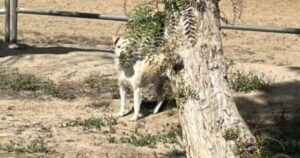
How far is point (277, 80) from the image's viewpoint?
8516 millimetres

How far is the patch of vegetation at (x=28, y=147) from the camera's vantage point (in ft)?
19.6

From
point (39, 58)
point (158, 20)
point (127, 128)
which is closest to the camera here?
point (158, 20)

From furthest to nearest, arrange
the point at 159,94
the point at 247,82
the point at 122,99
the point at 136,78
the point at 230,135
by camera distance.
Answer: the point at 247,82 → the point at 159,94 → the point at 122,99 → the point at 136,78 → the point at 230,135

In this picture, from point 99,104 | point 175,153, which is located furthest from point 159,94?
point 175,153

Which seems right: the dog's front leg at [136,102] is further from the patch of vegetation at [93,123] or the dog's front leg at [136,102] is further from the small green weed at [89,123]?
the small green weed at [89,123]

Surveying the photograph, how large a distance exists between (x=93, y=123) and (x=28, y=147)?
3.72 ft

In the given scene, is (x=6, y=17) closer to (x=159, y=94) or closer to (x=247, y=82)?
(x=159, y=94)

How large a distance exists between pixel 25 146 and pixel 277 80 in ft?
11.9

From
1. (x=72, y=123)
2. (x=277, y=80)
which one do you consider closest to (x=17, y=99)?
(x=72, y=123)

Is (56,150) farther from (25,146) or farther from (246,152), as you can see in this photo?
(246,152)

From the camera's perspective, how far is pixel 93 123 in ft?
23.1

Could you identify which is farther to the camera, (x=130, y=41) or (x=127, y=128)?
(x=127, y=128)

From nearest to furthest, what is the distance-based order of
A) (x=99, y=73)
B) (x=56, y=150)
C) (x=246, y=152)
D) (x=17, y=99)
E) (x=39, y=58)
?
(x=246, y=152), (x=56, y=150), (x=17, y=99), (x=99, y=73), (x=39, y=58)

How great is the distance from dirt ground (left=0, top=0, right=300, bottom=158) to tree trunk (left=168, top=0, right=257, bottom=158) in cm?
118
